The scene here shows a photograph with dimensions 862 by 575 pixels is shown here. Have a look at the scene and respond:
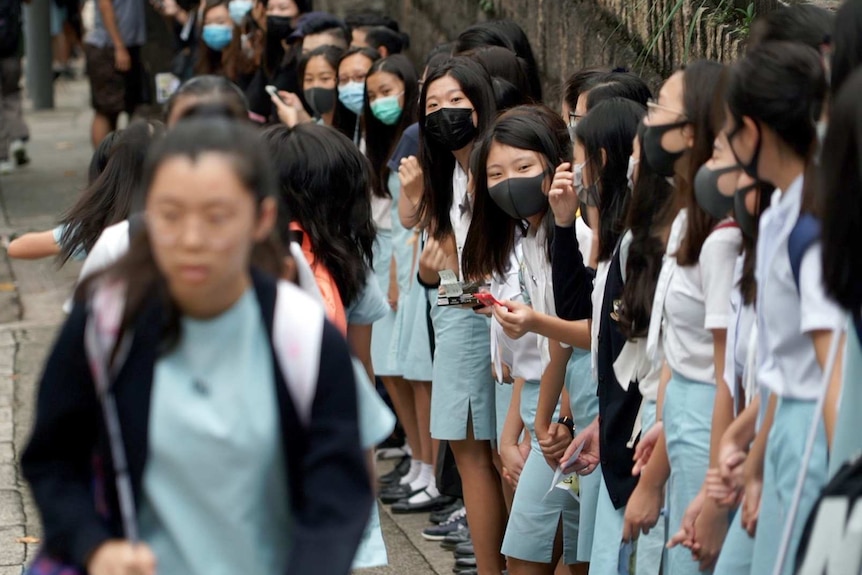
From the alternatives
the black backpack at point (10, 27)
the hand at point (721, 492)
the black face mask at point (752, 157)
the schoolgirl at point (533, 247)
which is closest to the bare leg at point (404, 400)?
the schoolgirl at point (533, 247)

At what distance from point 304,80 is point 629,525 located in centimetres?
394

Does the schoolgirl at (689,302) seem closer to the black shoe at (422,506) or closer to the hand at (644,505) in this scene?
the hand at (644,505)

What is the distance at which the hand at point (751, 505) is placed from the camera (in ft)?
10.1

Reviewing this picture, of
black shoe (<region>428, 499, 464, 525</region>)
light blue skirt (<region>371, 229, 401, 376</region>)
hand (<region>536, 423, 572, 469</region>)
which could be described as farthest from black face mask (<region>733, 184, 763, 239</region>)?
light blue skirt (<region>371, 229, 401, 376</region>)

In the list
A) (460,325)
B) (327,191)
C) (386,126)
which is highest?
(327,191)

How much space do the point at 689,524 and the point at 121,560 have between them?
1523 millimetres

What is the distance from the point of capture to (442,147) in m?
5.32

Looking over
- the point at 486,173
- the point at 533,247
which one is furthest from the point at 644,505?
the point at 486,173

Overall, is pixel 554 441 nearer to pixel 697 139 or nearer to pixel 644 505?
pixel 644 505

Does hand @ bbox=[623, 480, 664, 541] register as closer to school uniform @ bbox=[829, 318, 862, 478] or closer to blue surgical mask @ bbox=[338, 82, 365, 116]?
school uniform @ bbox=[829, 318, 862, 478]

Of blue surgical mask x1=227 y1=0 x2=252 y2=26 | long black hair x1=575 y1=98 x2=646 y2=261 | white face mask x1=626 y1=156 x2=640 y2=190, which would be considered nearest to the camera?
white face mask x1=626 y1=156 x2=640 y2=190

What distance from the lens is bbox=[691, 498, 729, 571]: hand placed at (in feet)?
10.7

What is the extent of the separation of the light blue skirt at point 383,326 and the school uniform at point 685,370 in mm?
2839

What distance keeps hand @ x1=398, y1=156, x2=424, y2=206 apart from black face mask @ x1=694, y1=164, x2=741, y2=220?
7.48 ft
